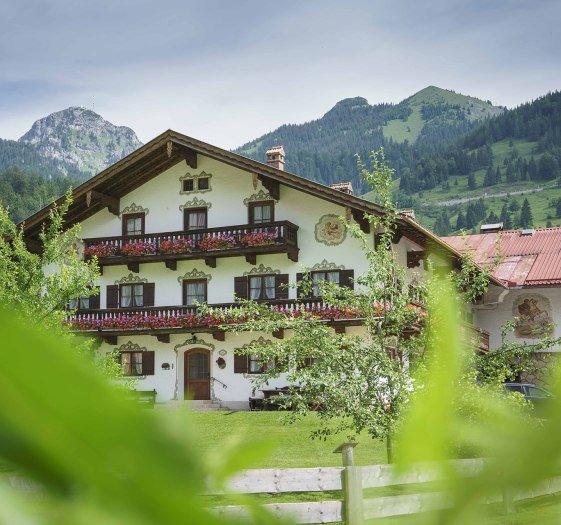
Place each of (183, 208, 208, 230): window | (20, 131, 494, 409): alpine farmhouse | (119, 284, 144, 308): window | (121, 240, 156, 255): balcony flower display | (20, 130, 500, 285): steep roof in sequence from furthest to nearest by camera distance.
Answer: (119, 284, 144, 308): window, (183, 208, 208, 230): window, (121, 240, 156, 255): balcony flower display, (20, 131, 494, 409): alpine farmhouse, (20, 130, 500, 285): steep roof

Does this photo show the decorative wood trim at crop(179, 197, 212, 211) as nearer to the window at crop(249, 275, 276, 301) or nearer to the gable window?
the window at crop(249, 275, 276, 301)

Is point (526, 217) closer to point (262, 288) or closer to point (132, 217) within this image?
point (132, 217)

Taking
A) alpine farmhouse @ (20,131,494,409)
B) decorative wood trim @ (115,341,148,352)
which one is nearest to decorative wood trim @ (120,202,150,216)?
alpine farmhouse @ (20,131,494,409)

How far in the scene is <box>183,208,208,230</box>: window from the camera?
83.3 feet

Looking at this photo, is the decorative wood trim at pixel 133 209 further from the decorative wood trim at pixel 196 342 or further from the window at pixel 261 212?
the decorative wood trim at pixel 196 342

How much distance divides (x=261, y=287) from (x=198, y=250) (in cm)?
216

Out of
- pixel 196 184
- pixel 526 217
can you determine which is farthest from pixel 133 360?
pixel 526 217

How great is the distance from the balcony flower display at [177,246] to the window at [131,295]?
6.28ft

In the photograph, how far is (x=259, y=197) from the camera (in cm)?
2444

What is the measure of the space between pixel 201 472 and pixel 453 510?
75 millimetres

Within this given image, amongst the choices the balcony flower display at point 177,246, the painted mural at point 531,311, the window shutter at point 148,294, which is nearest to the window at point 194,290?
the window shutter at point 148,294

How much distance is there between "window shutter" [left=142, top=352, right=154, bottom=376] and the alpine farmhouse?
0.10 feet

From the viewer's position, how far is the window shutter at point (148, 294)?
25.7m

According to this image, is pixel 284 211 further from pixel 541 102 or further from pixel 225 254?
pixel 541 102
